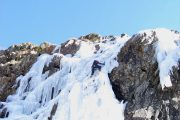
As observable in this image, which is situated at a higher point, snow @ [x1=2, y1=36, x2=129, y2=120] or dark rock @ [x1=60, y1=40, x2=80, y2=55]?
dark rock @ [x1=60, y1=40, x2=80, y2=55]

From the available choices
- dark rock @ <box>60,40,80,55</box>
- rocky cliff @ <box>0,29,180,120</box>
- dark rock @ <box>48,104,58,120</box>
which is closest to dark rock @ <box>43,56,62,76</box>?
rocky cliff @ <box>0,29,180,120</box>

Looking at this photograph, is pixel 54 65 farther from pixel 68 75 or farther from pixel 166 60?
pixel 166 60

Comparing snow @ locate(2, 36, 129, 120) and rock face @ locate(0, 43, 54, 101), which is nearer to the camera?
snow @ locate(2, 36, 129, 120)

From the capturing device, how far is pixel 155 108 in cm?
1992

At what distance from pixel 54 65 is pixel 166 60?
36.9 feet

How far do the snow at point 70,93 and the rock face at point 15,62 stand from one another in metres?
0.86

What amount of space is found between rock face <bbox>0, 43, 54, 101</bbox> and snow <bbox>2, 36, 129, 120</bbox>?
864 mm

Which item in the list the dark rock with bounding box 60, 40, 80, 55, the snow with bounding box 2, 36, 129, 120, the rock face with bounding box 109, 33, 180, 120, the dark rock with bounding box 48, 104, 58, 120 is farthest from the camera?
the dark rock with bounding box 60, 40, 80, 55

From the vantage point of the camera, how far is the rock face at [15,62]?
31328mm

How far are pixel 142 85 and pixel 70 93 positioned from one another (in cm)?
402

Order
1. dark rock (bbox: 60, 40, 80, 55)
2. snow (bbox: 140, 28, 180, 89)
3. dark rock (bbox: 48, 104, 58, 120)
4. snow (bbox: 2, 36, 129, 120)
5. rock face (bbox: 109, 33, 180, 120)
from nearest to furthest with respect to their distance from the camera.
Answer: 1. rock face (bbox: 109, 33, 180, 120)
2. snow (bbox: 140, 28, 180, 89)
3. snow (bbox: 2, 36, 129, 120)
4. dark rock (bbox: 48, 104, 58, 120)
5. dark rock (bbox: 60, 40, 80, 55)

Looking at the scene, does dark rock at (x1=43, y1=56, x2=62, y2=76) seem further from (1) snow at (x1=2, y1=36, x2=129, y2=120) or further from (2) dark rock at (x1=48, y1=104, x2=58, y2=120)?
(2) dark rock at (x1=48, y1=104, x2=58, y2=120)

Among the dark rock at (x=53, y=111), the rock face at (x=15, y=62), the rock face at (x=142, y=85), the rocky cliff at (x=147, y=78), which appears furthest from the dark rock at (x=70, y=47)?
the dark rock at (x=53, y=111)

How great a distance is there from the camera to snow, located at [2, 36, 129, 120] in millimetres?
21531
